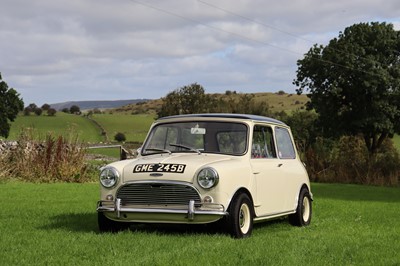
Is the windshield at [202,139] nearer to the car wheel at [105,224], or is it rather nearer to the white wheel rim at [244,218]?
the white wheel rim at [244,218]

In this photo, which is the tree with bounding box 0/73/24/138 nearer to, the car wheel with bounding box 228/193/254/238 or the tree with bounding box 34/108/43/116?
the tree with bounding box 34/108/43/116

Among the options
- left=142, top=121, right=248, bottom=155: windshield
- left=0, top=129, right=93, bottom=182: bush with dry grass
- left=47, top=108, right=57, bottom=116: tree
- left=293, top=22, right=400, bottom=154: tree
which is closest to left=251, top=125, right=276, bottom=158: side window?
left=142, top=121, right=248, bottom=155: windshield

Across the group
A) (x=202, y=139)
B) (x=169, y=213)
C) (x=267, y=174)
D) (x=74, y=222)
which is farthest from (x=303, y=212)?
(x=74, y=222)

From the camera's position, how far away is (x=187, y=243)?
8188 millimetres

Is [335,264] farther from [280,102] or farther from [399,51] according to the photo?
[280,102]

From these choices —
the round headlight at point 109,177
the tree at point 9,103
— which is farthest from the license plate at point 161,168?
the tree at point 9,103

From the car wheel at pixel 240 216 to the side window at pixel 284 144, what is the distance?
82.1 inches

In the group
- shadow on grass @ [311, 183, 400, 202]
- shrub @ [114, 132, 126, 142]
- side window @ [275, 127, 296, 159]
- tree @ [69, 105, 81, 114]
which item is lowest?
shadow on grass @ [311, 183, 400, 202]

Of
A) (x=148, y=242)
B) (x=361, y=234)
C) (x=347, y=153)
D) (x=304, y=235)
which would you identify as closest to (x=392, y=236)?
(x=361, y=234)

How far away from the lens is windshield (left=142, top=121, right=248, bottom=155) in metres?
9.92

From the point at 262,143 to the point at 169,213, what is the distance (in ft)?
8.16

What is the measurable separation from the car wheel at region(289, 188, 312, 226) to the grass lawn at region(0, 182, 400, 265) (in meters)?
0.17

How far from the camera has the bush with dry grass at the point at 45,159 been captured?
21641mm

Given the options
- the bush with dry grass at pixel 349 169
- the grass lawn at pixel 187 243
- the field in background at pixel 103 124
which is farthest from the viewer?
the field in background at pixel 103 124
